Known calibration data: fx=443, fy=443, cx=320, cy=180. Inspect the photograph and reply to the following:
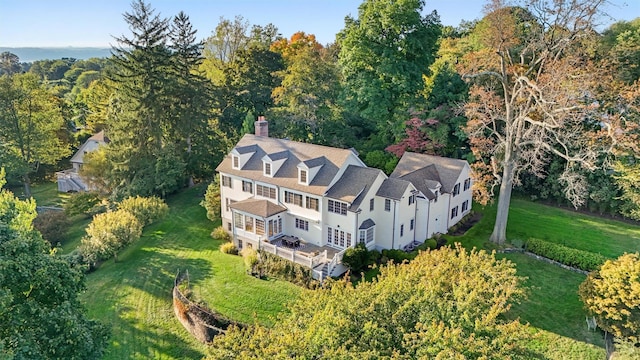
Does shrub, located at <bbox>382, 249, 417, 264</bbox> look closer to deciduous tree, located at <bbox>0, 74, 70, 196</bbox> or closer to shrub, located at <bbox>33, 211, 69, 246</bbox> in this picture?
shrub, located at <bbox>33, 211, 69, 246</bbox>

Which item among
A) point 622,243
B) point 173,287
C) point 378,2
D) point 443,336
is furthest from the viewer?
point 378,2

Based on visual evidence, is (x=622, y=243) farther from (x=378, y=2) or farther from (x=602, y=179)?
(x=378, y=2)

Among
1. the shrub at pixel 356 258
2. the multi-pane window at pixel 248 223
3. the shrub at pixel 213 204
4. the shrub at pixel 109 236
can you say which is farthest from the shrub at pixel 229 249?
the shrub at pixel 356 258

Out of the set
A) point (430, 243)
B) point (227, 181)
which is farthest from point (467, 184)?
point (227, 181)

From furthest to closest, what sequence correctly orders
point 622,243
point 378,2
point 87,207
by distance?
point 87,207 < point 378,2 < point 622,243

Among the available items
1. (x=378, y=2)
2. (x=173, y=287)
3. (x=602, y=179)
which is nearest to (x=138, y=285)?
(x=173, y=287)

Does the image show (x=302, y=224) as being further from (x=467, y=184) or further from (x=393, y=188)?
(x=467, y=184)
